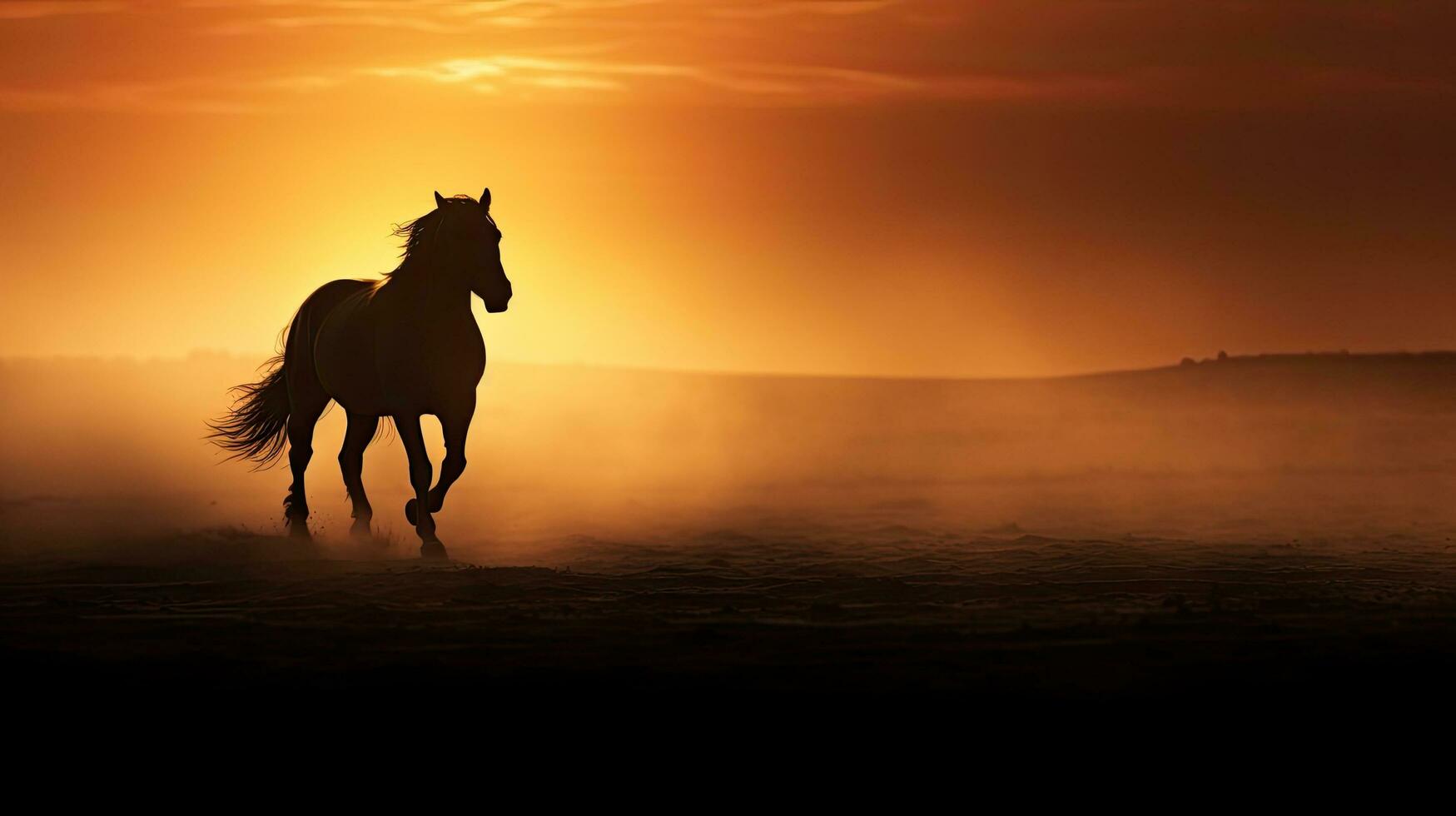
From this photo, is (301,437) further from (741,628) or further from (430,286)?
(741,628)

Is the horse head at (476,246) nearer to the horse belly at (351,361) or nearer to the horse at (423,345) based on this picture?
the horse at (423,345)

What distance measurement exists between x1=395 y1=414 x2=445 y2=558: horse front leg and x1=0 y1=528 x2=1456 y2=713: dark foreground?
20.1 inches

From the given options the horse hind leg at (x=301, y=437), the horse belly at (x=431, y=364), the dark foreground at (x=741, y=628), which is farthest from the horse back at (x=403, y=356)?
the dark foreground at (x=741, y=628)

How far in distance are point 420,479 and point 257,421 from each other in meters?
3.54

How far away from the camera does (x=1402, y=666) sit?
10016 mm

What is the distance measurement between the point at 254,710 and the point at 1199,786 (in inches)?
186

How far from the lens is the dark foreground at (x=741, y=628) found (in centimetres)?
935

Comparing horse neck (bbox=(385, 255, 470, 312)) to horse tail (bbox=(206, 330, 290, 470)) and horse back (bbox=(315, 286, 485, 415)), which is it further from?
horse tail (bbox=(206, 330, 290, 470))

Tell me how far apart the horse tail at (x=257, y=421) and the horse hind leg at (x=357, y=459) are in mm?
1254

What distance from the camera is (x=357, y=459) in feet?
59.4

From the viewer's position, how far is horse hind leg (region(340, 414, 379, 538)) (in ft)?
58.6

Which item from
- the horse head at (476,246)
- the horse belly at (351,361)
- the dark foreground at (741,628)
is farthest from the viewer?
the horse belly at (351,361)

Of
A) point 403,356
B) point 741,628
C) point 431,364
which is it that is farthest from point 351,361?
point 741,628

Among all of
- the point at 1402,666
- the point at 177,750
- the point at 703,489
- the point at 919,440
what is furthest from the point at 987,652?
the point at 919,440
